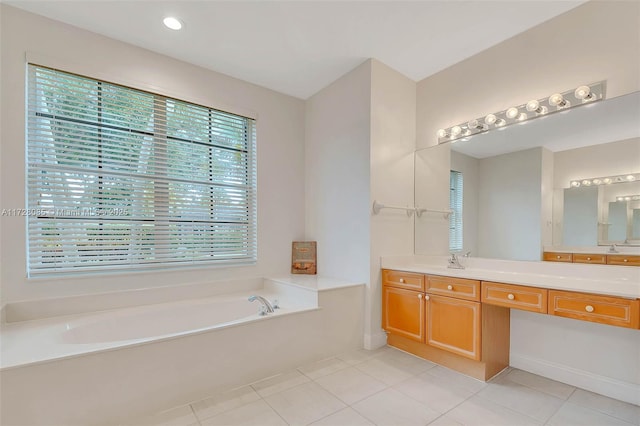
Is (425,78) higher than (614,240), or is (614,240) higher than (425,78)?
(425,78)

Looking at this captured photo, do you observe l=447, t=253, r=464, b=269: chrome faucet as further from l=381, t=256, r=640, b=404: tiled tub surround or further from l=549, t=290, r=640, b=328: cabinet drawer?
l=549, t=290, r=640, b=328: cabinet drawer

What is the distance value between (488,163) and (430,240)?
0.90m

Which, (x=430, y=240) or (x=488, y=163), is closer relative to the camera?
(x=488, y=163)

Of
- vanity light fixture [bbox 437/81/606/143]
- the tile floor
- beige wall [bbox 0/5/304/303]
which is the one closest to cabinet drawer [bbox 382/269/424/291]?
the tile floor

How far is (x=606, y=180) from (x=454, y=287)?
126 centimetres

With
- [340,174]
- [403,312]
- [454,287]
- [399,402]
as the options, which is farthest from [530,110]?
[399,402]

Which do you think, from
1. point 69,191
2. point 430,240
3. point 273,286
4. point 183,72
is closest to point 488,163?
point 430,240

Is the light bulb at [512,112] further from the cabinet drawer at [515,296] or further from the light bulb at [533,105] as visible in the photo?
the cabinet drawer at [515,296]

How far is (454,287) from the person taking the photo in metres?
2.26

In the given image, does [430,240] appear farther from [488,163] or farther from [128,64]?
[128,64]

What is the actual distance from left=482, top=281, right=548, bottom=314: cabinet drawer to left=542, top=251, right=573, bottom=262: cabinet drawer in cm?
49

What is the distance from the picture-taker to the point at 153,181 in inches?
103

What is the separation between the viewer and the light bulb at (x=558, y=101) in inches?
82.5

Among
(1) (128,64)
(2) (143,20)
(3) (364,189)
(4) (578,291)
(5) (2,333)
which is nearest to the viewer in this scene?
(4) (578,291)
